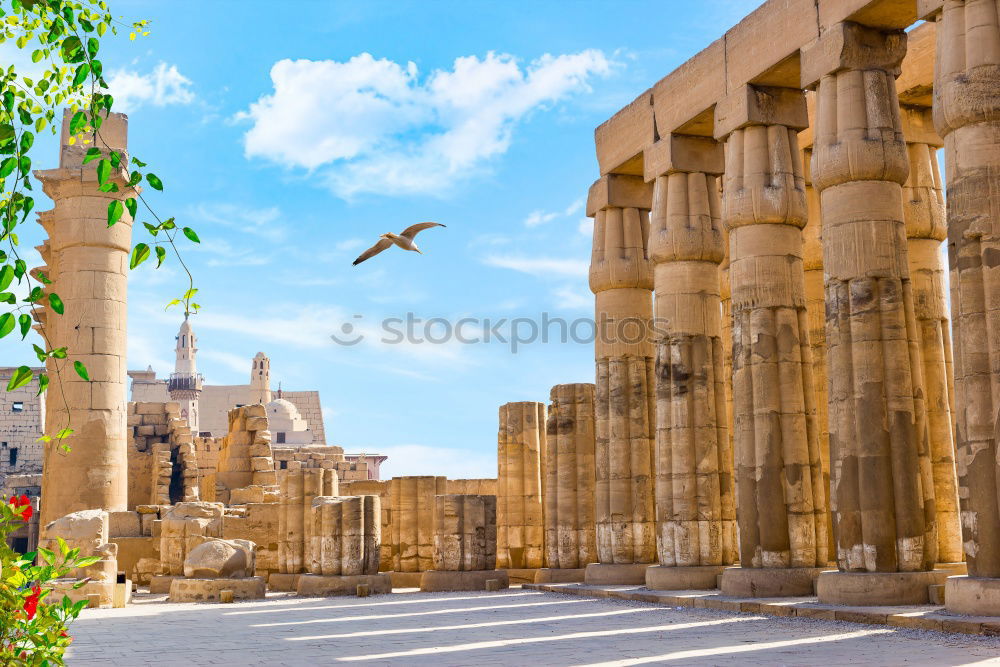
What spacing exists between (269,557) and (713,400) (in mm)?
11220

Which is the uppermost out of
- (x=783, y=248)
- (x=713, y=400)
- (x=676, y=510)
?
(x=783, y=248)

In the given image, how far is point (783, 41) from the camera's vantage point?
51.4ft

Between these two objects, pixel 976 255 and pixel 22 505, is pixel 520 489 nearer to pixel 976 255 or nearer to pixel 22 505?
pixel 976 255

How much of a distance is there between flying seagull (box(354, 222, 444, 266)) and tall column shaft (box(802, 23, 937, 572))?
10.6m

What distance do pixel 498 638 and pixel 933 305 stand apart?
944 centimetres

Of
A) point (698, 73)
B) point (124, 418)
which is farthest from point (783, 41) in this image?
point (124, 418)

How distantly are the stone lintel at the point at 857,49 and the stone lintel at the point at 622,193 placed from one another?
659cm

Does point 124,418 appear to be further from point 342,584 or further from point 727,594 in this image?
point 727,594

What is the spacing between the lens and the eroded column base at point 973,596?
35.6ft

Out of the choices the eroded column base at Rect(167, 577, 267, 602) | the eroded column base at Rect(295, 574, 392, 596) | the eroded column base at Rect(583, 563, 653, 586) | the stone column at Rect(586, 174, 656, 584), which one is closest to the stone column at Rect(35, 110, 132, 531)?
the eroded column base at Rect(167, 577, 267, 602)

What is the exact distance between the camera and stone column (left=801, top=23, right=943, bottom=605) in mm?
13281

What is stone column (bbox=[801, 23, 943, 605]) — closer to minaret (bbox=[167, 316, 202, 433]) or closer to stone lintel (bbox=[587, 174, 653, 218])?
stone lintel (bbox=[587, 174, 653, 218])

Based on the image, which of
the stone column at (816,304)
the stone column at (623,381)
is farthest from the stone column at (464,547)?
the stone column at (816,304)

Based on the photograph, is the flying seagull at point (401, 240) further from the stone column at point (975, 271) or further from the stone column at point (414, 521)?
the stone column at point (975, 271)
